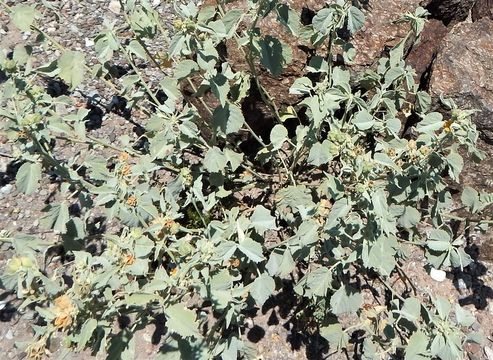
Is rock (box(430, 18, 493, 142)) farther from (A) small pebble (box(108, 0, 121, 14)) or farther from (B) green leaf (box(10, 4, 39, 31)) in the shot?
(A) small pebble (box(108, 0, 121, 14))

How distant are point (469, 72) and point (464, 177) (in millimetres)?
603

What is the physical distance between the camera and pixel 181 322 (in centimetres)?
178

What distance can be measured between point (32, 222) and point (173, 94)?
49.8 inches

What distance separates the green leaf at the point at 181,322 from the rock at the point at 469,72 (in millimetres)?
1938

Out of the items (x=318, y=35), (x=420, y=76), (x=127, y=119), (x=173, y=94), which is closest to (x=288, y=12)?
(x=318, y=35)

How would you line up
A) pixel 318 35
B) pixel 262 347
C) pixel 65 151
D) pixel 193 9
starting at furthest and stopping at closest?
pixel 65 151 < pixel 262 347 < pixel 318 35 < pixel 193 9

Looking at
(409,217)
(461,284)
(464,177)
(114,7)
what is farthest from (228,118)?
(114,7)

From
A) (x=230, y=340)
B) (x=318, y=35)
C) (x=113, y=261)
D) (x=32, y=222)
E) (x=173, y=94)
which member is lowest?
(x=32, y=222)

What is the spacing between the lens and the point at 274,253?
2322mm

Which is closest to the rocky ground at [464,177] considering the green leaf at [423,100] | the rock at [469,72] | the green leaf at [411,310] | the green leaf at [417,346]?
the rock at [469,72]

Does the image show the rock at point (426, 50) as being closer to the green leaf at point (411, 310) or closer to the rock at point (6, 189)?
the green leaf at point (411, 310)

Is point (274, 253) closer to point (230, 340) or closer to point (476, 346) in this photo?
point (230, 340)

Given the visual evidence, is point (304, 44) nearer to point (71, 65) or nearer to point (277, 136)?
point (277, 136)

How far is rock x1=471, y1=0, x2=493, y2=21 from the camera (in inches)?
128
